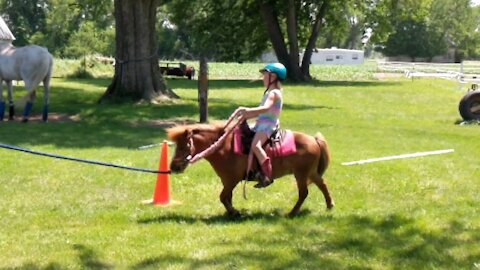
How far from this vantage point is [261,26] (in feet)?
154

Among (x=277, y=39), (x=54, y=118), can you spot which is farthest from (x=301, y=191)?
(x=277, y=39)

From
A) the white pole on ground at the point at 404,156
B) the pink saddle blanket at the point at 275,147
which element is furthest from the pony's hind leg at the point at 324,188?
the white pole on ground at the point at 404,156

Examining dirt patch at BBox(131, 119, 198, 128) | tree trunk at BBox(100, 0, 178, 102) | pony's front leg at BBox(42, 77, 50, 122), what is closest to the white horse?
pony's front leg at BBox(42, 77, 50, 122)

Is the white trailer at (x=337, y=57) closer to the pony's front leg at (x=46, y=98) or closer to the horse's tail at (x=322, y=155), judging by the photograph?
the pony's front leg at (x=46, y=98)

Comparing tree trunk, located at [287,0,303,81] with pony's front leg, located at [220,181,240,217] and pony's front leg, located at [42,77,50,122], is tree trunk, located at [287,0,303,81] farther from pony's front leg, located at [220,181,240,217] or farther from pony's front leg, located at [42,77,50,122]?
pony's front leg, located at [220,181,240,217]

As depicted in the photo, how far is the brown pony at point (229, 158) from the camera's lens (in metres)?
7.41

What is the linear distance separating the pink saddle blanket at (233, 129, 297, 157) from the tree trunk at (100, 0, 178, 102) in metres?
13.8

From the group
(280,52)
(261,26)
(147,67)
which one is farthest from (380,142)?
(261,26)

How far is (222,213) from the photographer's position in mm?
8031

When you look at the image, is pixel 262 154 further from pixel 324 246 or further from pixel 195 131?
pixel 324 246

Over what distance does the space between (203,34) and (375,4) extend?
490 inches

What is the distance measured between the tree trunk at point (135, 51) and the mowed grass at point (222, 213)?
5.47 metres

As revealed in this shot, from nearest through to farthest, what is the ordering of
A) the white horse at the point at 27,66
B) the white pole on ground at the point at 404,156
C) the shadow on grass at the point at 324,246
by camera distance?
the shadow on grass at the point at 324,246 < the white pole on ground at the point at 404,156 < the white horse at the point at 27,66

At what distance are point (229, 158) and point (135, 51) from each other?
46.5 feet
